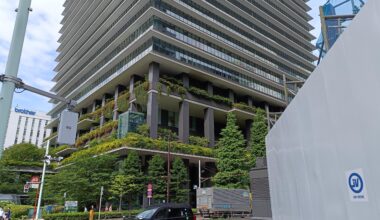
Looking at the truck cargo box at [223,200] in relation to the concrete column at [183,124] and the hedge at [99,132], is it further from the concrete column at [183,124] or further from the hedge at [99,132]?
the hedge at [99,132]

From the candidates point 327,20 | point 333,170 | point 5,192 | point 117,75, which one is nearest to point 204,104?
point 117,75

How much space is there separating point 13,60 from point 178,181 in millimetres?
35473

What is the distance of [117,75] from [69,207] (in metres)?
24.2

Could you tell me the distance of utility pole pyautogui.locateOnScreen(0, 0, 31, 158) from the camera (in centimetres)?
435

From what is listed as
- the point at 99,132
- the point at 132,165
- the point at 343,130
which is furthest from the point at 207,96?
the point at 343,130

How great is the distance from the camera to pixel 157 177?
37.0 metres

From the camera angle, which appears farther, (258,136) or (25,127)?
(25,127)

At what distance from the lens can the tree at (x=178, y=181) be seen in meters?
38.4

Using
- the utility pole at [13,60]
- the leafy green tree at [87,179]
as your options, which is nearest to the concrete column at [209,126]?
the leafy green tree at [87,179]

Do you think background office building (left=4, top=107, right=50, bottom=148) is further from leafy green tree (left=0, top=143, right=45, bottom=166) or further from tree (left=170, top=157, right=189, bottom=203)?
tree (left=170, top=157, right=189, bottom=203)

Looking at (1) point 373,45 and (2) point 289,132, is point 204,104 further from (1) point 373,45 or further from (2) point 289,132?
(1) point 373,45

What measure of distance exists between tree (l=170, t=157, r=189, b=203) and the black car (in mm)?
22669

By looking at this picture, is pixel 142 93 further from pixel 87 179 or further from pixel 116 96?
pixel 87 179

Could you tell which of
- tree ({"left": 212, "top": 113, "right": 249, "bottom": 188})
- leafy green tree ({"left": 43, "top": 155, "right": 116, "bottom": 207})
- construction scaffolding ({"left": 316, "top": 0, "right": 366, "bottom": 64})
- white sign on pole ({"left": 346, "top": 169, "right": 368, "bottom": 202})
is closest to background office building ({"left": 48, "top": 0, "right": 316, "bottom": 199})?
leafy green tree ({"left": 43, "top": 155, "right": 116, "bottom": 207})
